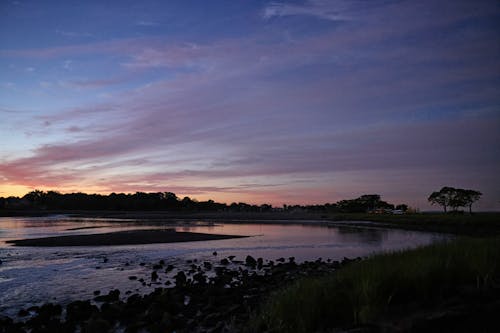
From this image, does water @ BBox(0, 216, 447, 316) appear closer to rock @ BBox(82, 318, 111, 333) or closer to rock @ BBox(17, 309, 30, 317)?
rock @ BBox(17, 309, 30, 317)

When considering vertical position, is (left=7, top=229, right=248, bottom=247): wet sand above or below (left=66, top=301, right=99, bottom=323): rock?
below

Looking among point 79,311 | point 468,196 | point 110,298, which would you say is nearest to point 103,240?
point 110,298

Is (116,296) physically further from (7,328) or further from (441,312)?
(441,312)

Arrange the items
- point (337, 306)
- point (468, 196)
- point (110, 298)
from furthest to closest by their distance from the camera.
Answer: point (468, 196)
point (110, 298)
point (337, 306)

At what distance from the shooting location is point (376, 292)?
887cm

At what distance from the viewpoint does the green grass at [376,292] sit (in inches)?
317

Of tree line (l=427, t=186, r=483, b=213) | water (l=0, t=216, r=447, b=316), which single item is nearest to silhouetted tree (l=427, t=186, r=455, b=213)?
tree line (l=427, t=186, r=483, b=213)

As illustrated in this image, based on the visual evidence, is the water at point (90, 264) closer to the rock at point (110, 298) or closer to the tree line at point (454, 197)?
the rock at point (110, 298)

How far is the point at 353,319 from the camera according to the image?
819 centimetres

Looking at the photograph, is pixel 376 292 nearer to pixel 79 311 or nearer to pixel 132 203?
pixel 79 311

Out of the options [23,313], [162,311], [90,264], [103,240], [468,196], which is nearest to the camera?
[162,311]

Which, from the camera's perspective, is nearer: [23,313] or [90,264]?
[23,313]

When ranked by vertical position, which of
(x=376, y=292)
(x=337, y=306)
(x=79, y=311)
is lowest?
(x=79, y=311)

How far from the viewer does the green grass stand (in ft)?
26.5
